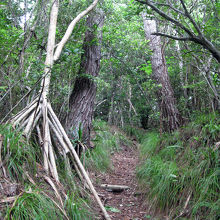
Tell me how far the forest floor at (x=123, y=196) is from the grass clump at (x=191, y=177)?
0.71 ft

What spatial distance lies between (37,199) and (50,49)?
7.87ft

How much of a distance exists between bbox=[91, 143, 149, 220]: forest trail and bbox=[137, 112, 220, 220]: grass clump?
24 centimetres

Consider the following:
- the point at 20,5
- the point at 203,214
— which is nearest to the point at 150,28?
the point at 20,5

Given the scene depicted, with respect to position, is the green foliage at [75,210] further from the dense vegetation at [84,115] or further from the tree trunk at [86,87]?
the tree trunk at [86,87]

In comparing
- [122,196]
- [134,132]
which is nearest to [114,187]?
[122,196]

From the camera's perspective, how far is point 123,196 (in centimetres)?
379

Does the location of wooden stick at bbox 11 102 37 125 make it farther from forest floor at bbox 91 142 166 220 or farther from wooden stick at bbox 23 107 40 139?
forest floor at bbox 91 142 166 220

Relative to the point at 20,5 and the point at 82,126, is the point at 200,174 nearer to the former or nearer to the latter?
the point at 82,126

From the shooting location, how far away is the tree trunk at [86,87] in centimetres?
449

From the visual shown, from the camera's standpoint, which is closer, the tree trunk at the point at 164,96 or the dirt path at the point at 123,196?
the dirt path at the point at 123,196

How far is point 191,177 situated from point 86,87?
2.83 metres

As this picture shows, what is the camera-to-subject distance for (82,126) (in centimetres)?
450

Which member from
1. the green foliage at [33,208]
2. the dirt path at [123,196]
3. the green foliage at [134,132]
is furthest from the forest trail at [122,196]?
the green foliage at [134,132]

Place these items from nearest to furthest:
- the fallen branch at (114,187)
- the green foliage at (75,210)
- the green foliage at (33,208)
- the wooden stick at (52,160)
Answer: the green foliage at (33,208) < the green foliage at (75,210) < the wooden stick at (52,160) < the fallen branch at (114,187)
